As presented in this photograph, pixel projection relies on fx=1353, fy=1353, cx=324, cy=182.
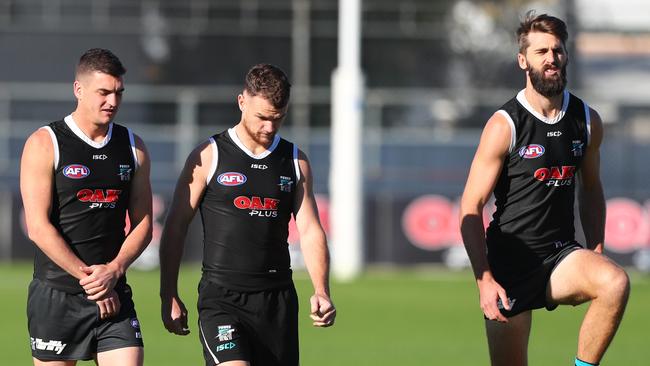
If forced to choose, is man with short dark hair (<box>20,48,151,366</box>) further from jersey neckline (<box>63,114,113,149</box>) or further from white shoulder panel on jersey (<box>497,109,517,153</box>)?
white shoulder panel on jersey (<box>497,109,517,153</box>)

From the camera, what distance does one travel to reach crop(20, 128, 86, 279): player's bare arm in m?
7.55

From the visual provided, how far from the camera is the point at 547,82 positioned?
812 centimetres

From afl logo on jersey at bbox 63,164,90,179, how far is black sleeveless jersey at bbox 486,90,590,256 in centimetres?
251

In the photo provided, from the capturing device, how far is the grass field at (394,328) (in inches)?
503

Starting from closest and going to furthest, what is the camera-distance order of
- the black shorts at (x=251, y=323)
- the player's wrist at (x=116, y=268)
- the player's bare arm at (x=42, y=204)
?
the player's bare arm at (x=42, y=204) < the player's wrist at (x=116, y=268) < the black shorts at (x=251, y=323)

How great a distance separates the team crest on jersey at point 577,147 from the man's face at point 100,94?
2766 mm

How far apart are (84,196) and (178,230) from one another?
0.58 m

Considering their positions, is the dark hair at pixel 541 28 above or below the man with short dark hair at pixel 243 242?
above

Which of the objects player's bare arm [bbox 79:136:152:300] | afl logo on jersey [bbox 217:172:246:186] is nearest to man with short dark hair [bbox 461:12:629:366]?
afl logo on jersey [bbox 217:172:246:186]

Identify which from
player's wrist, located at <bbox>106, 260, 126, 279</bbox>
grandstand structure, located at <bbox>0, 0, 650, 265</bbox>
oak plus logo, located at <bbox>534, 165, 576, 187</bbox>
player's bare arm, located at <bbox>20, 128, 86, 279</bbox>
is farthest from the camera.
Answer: grandstand structure, located at <bbox>0, 0, 650, 265</bbox>

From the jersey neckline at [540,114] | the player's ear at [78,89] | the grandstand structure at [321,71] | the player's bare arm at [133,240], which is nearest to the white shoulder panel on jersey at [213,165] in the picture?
the player's bare arm at [133,240]

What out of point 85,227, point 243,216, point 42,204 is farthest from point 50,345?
point 243,216

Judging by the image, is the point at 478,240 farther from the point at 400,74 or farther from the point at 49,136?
the point at 400,74

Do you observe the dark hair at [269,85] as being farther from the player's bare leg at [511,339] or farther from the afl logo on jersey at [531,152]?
the player's bare leg at [511,339]
